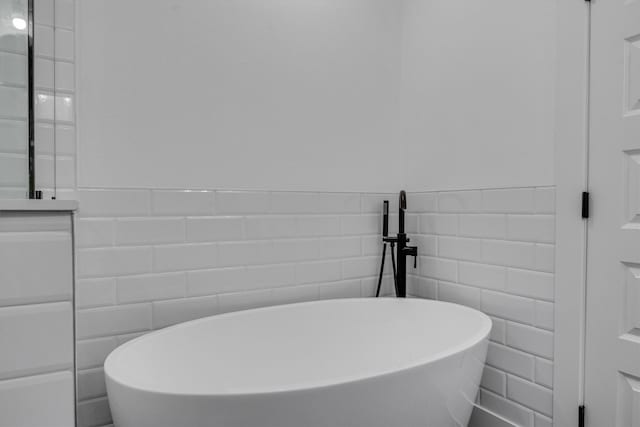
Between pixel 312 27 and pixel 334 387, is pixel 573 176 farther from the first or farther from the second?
pixel 312 27

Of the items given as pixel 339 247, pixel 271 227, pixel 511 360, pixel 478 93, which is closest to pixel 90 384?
pixel 271 227

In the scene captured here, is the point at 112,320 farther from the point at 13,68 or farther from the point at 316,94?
the point at 316,94

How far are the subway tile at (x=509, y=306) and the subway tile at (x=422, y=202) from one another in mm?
487

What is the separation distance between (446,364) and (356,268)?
35.9 inches

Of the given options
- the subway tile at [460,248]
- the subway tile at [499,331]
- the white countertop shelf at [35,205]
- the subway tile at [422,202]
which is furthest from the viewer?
the subway tile at [422,202]

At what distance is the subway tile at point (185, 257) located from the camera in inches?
61.2

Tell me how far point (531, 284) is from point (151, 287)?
1.49 metres

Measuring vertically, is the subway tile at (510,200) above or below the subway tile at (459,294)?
above

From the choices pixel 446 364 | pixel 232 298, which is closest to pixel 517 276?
pixel 446 364

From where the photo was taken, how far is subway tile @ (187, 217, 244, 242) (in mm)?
1618

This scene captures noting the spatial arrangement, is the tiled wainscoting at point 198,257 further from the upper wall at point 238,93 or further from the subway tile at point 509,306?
the subway tile at point 509,306

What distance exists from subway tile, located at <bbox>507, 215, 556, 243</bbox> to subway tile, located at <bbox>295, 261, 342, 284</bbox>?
803 millimetres

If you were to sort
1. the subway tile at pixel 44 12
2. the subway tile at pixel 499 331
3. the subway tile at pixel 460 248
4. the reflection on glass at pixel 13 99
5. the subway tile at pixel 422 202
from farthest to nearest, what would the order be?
the subway tile at pixel 422 202 < the subway tile at pixel 460 248 < the subway tile at pixel 499 331 < the subway tile at pixel 44 12 < the reflection on glass at pixel 13 99

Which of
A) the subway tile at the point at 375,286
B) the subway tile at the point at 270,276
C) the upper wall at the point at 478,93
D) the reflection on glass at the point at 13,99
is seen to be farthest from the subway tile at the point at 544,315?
the reflection on glass at the point at 13,99
